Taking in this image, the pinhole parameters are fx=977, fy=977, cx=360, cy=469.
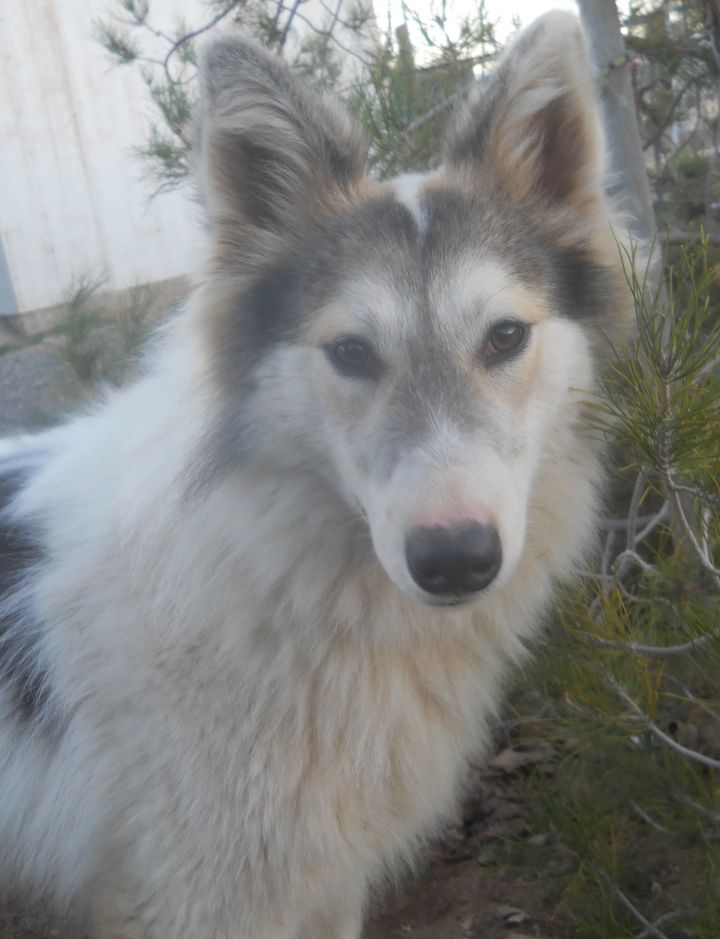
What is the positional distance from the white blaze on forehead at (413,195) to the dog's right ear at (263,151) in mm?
110

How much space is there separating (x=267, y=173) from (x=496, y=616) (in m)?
1.18

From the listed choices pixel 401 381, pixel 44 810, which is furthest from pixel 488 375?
pixel 44 810

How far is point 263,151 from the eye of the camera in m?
2.25

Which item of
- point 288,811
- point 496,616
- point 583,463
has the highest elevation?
point 583,463

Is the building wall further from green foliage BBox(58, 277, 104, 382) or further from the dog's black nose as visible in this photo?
the dog's black nose

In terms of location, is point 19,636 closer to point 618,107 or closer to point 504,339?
point 504,339

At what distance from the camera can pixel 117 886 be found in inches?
87.5

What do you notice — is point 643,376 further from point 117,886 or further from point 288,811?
point 117,886

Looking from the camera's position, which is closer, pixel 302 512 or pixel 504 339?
pixel 504 339

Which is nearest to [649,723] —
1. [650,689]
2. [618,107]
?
[650,689]

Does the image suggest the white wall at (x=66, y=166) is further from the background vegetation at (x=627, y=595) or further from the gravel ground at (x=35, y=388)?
the background vegetation at (x=627, y=595)

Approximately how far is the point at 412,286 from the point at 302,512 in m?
A: 0.56

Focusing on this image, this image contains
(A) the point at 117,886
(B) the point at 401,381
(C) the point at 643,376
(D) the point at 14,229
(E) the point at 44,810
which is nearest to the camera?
(C) the point at 643,376

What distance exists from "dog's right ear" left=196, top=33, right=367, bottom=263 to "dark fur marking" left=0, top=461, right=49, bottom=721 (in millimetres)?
885
